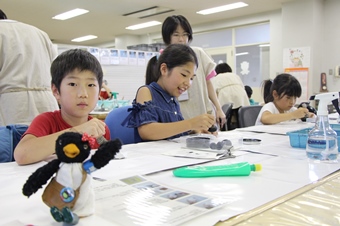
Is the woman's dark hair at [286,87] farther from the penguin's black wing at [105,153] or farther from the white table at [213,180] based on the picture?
the penguin's black wing at [105,153]

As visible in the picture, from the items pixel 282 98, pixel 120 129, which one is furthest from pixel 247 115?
pixel 120 129

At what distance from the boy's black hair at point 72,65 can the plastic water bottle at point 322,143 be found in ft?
2.33

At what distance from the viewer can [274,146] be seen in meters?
1.16

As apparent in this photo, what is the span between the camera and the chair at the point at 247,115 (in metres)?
2.23

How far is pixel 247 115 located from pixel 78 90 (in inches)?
58.7

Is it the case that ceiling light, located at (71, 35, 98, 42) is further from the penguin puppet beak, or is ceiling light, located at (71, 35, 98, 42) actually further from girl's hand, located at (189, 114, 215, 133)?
the penguin puppet beak

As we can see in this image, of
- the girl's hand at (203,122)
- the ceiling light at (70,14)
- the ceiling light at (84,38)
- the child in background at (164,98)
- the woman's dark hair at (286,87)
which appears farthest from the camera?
the ceiling light at (84,38)

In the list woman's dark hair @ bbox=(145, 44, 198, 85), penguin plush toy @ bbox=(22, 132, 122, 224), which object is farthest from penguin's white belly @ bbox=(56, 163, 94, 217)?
woman's dark hair @ bbox=(145, 44, 198, 85)

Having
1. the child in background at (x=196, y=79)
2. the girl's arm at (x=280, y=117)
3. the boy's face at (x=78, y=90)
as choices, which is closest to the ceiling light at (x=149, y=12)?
the child in background at (x=196, y=79)

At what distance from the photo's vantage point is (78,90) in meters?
1.04

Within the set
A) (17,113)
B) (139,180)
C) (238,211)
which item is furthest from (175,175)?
(17,113)

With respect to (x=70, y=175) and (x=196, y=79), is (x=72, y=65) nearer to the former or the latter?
(x=70, y=175)

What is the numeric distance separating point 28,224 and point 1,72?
4.97 feet

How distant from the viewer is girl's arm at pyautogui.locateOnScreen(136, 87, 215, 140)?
4.03 feet
